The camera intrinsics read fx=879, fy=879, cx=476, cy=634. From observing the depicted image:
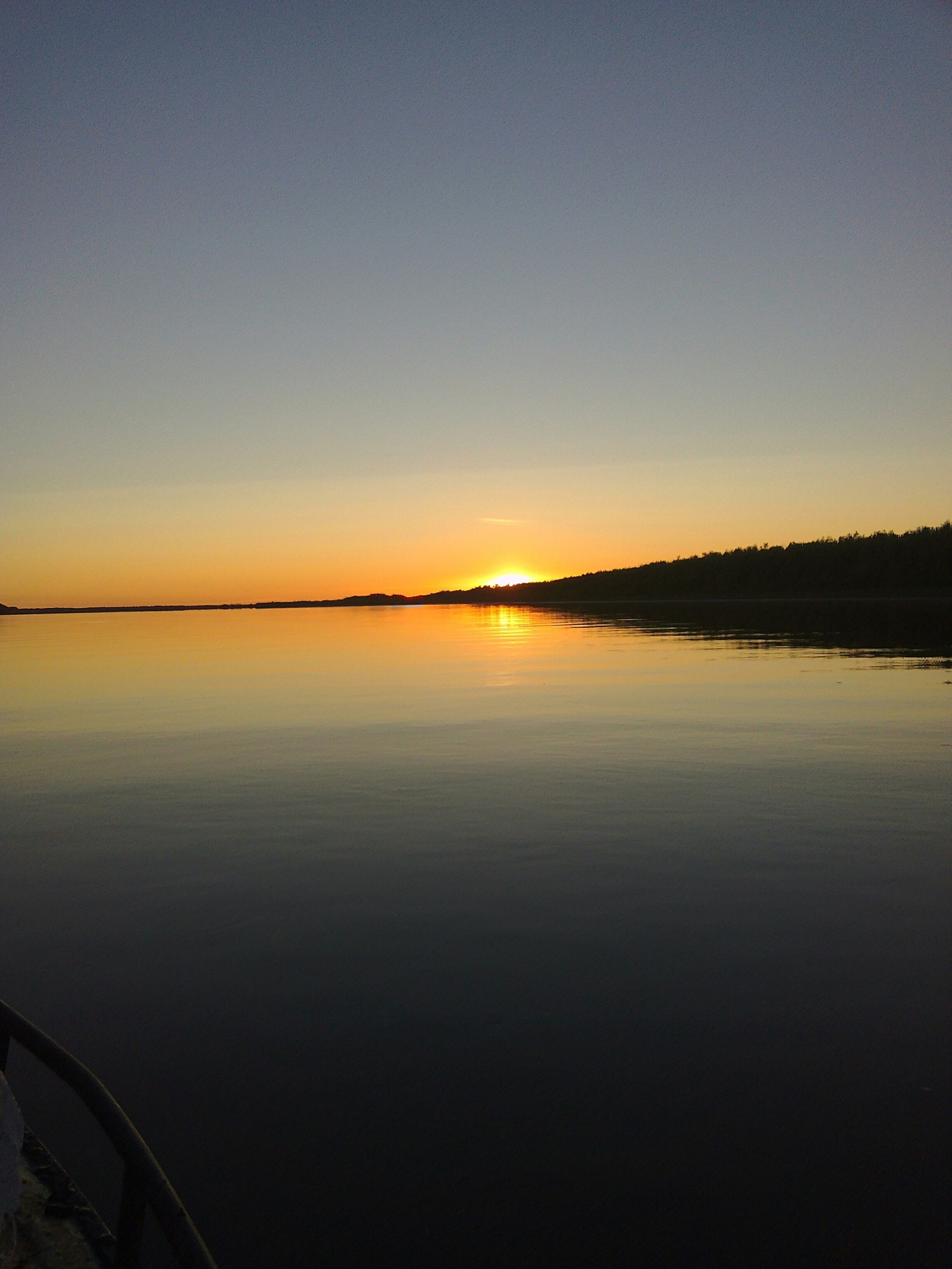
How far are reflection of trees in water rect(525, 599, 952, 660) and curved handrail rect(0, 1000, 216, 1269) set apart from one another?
31.6m

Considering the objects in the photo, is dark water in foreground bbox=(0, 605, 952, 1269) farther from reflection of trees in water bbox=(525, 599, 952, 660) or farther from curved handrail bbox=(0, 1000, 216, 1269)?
reflection of trees in water bbox=(525, 599, 952, 660)

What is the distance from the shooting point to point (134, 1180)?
3006 mm

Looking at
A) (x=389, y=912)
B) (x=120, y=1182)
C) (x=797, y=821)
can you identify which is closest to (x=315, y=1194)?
(x=120, y=1182)

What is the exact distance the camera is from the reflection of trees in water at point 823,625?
123ft

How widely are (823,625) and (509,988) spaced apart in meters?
57.8

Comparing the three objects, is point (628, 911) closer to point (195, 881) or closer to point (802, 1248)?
point (802, 1248)

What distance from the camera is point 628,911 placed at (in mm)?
7547

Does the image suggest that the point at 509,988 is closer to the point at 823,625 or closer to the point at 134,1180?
the point at 134,1180

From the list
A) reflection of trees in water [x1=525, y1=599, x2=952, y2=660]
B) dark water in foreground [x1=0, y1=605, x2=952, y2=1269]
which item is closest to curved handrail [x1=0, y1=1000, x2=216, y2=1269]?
dark water in foreground [x1=0, y1=605, x2=952, y2=1269]

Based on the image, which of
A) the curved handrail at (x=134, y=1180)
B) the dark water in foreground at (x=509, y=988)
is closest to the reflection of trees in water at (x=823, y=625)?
the dark water in foreground at (x=509, y=988)

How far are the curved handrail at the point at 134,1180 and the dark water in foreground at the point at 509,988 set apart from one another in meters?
1.17

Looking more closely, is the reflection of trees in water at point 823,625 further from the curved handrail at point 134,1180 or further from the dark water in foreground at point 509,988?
the curved handrail at point 134,1180

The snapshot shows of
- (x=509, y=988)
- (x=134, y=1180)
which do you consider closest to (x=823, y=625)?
(x=509, y=988)

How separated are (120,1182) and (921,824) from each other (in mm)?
8975
